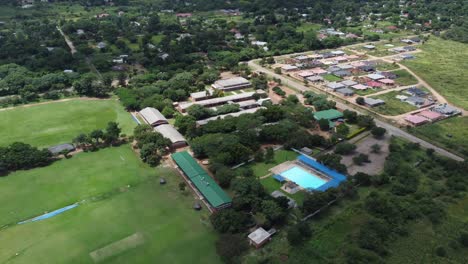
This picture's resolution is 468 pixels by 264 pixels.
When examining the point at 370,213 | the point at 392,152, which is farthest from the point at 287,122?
the point at 370,213

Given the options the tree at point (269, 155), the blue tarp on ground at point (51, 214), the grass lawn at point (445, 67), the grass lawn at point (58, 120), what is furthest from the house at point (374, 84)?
the blue tarp on ground at point (51, 214)

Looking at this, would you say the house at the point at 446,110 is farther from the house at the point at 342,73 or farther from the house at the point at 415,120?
the house at the point at 342,73

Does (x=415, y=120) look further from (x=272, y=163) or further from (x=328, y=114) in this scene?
(x=272, y=163)

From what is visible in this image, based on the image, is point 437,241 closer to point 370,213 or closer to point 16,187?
point 370,213

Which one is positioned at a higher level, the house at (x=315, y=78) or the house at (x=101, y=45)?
the house at (x=315, y=78)

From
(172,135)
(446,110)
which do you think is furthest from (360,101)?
(172,135)

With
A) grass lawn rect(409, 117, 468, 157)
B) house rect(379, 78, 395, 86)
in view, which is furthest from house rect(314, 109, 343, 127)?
house rect(379, 78, 395, 86)
